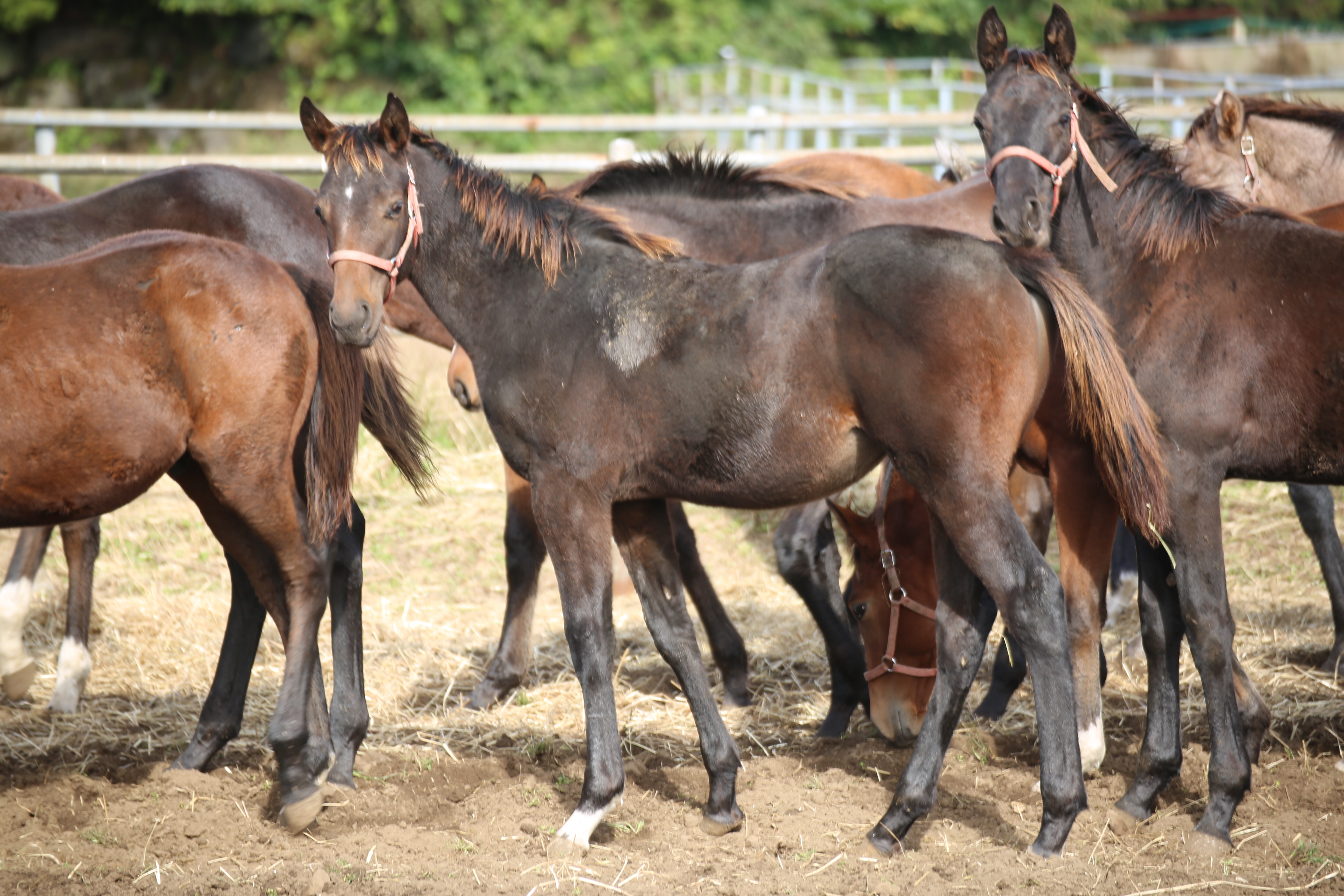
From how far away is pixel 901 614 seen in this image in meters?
4.00

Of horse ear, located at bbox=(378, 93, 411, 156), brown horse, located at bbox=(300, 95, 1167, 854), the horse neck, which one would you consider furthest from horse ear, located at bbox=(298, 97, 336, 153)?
the horse neck

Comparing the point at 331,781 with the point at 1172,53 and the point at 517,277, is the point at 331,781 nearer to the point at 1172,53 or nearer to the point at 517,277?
the point at 517,277

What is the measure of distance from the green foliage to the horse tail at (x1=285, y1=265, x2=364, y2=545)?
654 inches

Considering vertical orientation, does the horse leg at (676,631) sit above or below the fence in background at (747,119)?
below

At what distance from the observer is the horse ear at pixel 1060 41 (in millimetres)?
3664

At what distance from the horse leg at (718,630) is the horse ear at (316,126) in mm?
2011

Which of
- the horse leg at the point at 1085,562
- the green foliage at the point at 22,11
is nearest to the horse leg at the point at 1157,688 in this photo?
the horse leg at the point at 1085,562

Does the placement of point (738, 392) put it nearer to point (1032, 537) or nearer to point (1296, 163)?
point (1032, 537)

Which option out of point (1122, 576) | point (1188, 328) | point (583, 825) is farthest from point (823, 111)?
point (583, 825)

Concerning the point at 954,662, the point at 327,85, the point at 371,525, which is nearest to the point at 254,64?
the point at 327,85

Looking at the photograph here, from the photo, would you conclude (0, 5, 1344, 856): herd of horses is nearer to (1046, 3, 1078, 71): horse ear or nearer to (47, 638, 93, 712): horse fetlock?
(1046, 3, 1078, 71): horse ear

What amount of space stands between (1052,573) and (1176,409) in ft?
2.26

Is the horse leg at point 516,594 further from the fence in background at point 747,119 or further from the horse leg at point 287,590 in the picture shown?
the fence in background at point 747,119

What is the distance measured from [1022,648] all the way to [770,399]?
98cm
